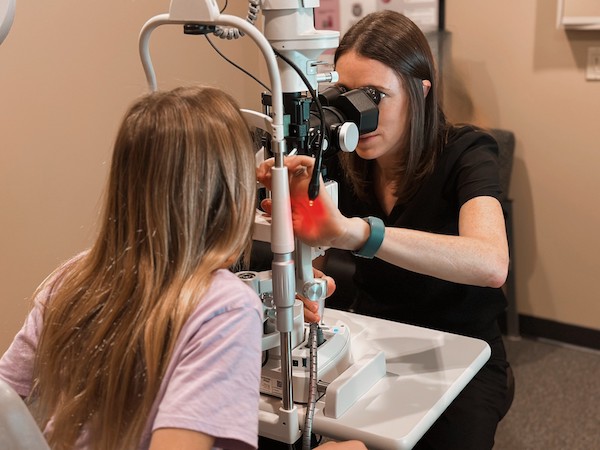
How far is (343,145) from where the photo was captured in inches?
46.0

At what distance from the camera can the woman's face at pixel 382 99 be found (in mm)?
1564

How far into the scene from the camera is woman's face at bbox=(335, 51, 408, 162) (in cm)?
156

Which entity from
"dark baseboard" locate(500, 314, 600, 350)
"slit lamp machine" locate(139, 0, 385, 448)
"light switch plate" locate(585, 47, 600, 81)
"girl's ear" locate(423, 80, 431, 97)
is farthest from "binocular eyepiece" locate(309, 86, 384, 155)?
"dark baseboard" locate(500, 314, 600, 350)

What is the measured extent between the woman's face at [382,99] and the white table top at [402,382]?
15.0 inches

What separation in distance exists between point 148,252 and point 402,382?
547 mm

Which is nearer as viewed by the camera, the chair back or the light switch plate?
the chair back

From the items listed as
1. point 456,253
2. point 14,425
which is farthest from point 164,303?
point 456,253

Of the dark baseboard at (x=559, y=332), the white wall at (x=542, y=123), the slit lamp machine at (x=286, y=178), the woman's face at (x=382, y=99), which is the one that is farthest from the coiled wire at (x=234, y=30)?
the dark baseboard at (x=559, y=332)

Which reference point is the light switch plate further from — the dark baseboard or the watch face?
the watch face

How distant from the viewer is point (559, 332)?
2.88 m

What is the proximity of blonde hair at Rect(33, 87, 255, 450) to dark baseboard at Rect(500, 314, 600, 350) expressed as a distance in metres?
2.17

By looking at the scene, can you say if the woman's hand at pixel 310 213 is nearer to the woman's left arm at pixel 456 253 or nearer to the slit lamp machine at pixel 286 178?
the slit lamp machine at pixel 286 178

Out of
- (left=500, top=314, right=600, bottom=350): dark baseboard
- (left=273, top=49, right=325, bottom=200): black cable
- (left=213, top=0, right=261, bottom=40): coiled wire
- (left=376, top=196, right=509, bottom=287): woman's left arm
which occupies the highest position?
(left=213, top=0, right=261, bottom=40): coiled wire

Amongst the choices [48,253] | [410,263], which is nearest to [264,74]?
[48,253]
